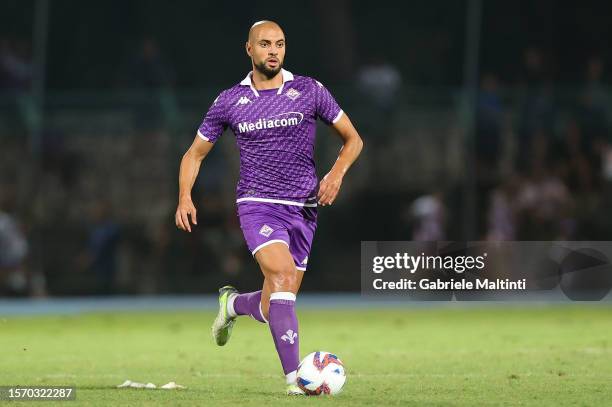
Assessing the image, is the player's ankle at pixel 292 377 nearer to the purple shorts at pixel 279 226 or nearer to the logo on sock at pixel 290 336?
the logo on sock at pixel 290 336

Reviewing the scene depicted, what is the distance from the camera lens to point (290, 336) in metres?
8.76

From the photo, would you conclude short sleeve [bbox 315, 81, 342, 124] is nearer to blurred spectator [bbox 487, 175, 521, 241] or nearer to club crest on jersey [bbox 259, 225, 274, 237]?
club crest on jersey [bbox 259, 225, 274, 237]

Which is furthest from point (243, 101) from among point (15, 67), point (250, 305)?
point (15, 67)

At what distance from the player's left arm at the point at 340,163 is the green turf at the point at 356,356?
1268mm

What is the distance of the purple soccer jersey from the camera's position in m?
9.18

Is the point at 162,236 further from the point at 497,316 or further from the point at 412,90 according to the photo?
the point at 497,316

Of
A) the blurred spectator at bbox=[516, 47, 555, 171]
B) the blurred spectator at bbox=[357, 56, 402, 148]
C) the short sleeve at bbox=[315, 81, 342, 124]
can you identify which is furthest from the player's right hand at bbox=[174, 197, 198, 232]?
the blurred spectator at bbox=[516, 47, 555, 171]

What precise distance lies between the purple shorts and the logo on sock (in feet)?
1.95

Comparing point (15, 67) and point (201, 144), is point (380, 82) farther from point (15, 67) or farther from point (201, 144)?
point (201, 144)

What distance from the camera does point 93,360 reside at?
11.9 meters

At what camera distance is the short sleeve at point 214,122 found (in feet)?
30.7

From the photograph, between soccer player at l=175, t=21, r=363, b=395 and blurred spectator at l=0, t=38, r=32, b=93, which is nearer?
soccer player at l=175, t=21, r=363, b=395

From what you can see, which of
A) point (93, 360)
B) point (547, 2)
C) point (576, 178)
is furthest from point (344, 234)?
point (93, 360)

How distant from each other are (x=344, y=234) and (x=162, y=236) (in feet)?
9.15
